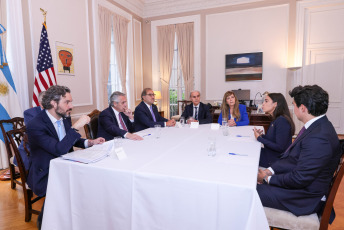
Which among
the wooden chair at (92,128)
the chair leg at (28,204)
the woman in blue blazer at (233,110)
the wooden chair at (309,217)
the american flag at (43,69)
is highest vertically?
the american flag at (43,69)

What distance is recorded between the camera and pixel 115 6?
592cm

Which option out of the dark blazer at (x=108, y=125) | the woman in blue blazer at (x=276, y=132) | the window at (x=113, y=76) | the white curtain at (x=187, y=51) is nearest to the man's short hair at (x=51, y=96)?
the dark blazer at (x=108, y=125)

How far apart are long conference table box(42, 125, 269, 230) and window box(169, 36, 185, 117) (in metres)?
5.34

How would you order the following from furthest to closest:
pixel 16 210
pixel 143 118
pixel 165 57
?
pixel 165 57 → pixel 143 118 → pixel 16 210

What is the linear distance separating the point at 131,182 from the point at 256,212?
754 millimetres

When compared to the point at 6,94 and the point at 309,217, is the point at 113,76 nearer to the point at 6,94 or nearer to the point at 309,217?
the point at 6,94

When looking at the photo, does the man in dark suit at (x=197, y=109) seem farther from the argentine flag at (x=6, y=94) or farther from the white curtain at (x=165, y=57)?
the white curtain at (x=165, y=57)

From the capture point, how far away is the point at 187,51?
687cm

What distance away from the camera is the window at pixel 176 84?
715 cm

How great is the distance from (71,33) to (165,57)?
312cm

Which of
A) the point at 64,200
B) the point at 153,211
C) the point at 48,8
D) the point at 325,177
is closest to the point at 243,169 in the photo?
the point at 325,177

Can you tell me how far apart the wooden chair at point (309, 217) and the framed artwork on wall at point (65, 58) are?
4.28 metres

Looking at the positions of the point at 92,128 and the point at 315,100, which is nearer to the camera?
the point at 315,100

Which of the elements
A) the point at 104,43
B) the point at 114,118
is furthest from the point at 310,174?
the point at 104,43
